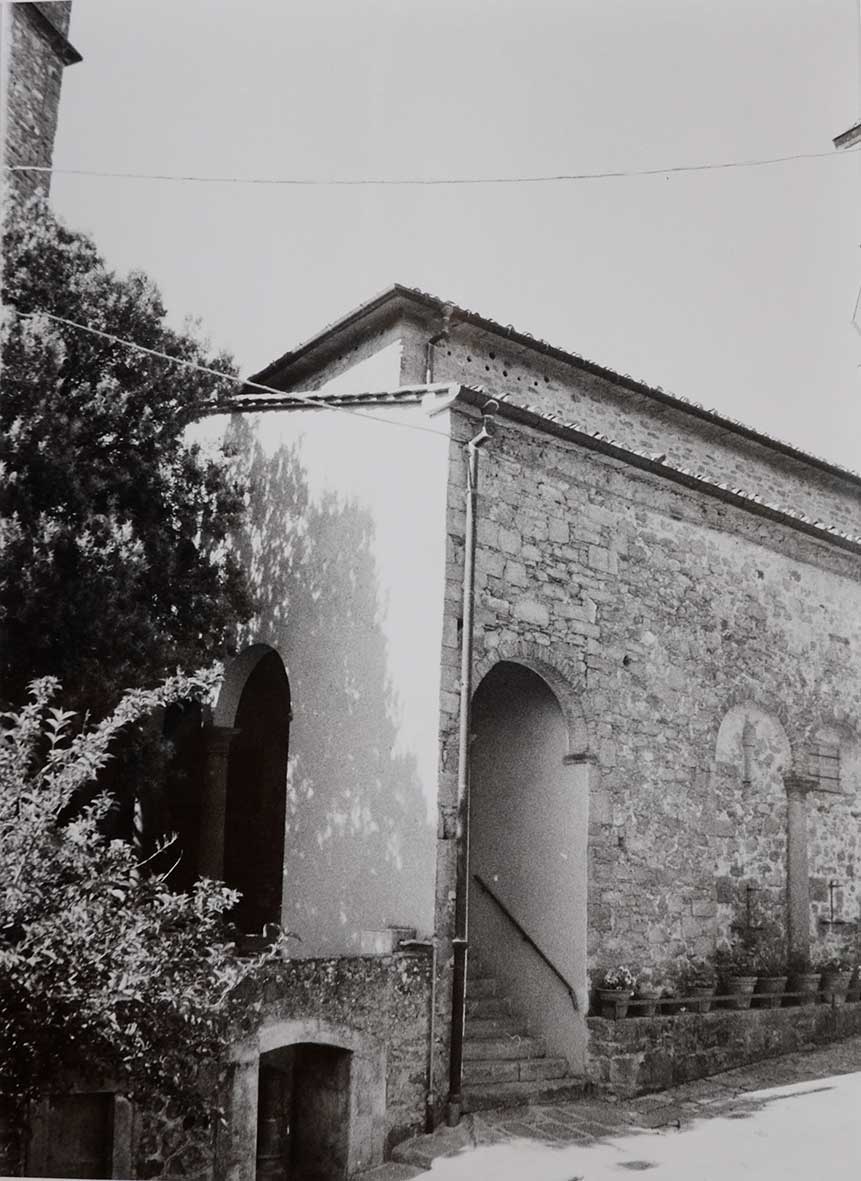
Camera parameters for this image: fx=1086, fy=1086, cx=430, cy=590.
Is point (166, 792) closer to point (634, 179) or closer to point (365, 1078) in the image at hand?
point (365, 1078)

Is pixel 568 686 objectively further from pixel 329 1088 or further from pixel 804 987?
pixel 804 987

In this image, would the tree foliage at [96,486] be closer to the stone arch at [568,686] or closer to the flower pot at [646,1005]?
the stone arch at [568,686]

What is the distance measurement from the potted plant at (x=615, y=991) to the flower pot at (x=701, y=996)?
65 cm

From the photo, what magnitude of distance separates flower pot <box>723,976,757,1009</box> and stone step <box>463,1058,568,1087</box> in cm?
179

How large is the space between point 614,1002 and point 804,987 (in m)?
2.55

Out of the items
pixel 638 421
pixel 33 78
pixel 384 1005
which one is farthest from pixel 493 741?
pixel 33 78

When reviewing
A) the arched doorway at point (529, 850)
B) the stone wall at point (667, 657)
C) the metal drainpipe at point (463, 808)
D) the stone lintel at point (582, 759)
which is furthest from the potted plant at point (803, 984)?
the metal drainpipe at point (463, 808)

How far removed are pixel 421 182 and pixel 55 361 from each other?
9.07 feet

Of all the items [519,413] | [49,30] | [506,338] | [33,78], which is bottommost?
[519,413]

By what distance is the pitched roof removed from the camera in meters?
10.1

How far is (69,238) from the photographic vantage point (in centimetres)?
773

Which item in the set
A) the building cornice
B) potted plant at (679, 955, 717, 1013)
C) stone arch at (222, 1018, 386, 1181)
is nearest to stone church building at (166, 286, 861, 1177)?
stone arch at (222, 1018, 386, 1181)

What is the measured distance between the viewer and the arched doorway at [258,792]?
9773 mm

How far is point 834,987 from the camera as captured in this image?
987 cm
